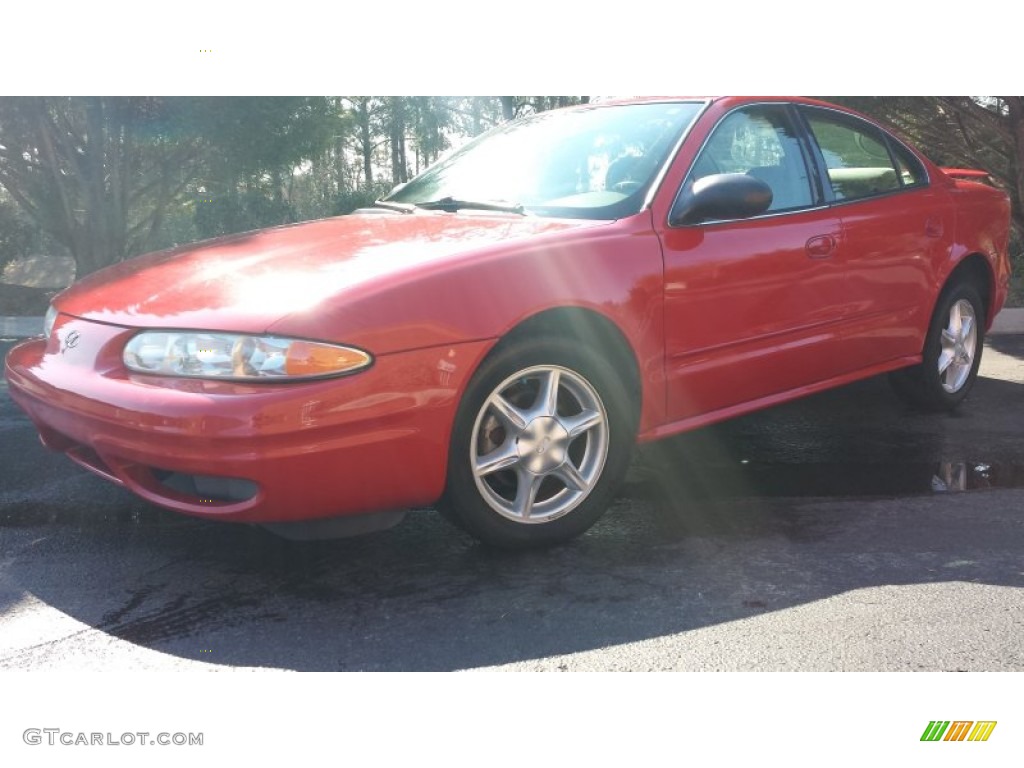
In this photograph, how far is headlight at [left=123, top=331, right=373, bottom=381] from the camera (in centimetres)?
244

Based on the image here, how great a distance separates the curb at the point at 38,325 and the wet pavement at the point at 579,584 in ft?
→ 14.2

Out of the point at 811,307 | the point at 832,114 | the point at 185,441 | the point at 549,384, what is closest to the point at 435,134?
the point at 832,114

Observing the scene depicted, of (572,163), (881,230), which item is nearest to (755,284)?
(572,163)

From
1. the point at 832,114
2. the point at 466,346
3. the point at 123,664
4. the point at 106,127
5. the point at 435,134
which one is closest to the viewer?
the point at 123,664

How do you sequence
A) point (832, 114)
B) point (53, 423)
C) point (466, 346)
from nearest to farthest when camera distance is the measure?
point (466, 346), point (53, 423), point (832, 114)

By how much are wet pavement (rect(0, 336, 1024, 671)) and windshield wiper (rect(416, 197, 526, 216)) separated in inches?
43.3

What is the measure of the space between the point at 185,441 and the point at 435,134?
15.3ft

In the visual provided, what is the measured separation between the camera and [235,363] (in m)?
2.46

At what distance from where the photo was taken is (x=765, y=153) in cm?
382

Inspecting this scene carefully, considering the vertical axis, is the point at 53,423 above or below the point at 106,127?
below

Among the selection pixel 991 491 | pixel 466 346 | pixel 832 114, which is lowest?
pixel 991 491

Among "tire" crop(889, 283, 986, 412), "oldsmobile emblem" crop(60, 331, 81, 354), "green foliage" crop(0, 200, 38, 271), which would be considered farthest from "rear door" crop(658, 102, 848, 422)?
"green foliage" crop(0, 200, 38, 271)

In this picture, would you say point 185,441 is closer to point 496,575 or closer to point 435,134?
point 496,575

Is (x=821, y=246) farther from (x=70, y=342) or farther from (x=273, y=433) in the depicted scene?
(x=70, y=342)
